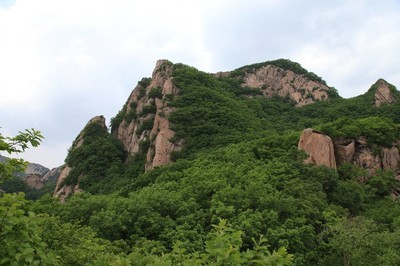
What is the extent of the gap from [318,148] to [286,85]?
171 ft

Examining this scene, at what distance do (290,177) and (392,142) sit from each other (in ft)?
47.3

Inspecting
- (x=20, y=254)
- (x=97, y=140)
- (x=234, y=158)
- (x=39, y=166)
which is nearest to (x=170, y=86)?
(x=97, y=140)

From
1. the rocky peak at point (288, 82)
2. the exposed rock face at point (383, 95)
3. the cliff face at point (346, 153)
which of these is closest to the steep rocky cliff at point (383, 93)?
the exposed rock face at point (383, 95)

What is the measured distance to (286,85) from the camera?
83.5 m

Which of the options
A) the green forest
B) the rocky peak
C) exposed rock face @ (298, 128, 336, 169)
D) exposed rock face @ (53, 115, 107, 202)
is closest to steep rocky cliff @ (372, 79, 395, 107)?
the green forest

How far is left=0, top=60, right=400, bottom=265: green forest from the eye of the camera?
5.79 m

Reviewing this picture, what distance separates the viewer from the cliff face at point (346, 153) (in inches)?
1310

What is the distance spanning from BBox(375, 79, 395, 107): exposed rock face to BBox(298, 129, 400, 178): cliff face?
77.2 feet

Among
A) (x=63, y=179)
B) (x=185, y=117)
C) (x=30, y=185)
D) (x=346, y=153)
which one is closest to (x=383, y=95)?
(x=346, y=153)

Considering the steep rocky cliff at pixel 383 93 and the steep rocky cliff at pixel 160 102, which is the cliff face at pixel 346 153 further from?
the steep rocky cliff at pixel 383 93

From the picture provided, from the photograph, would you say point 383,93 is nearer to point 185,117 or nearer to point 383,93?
point 383,93

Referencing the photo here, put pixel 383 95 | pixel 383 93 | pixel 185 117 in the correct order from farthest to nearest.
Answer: pixel 383 93 → pixel 383 95 → pixel 185 117

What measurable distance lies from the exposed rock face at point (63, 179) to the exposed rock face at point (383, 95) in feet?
139

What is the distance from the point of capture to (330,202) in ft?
94.0
